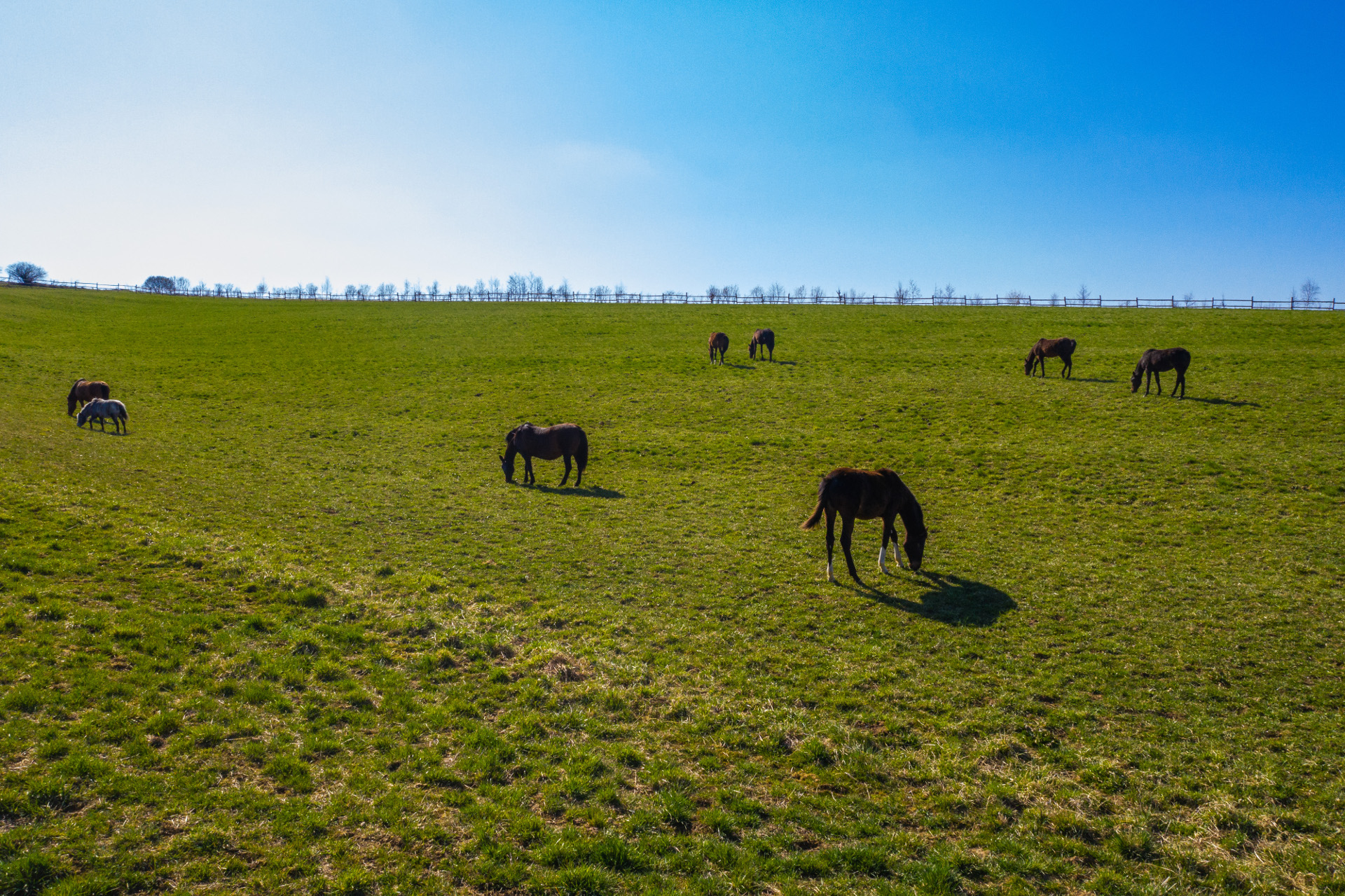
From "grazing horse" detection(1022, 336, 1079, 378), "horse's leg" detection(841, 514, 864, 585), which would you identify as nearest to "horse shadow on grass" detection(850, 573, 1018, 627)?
"horse's leg" detection(841, 514, 864, 585)

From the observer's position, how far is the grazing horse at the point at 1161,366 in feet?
91.8

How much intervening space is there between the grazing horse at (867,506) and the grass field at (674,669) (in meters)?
0.69

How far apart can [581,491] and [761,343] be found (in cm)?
2324

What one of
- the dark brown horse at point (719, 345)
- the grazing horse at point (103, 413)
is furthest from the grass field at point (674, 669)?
the dark brown horse at point (719, 345)

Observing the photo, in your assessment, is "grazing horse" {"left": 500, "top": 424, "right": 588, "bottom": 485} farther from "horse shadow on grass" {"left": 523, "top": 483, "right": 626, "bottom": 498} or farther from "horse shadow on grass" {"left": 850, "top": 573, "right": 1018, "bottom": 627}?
"horse shadow on grass" {"left": 850, "top": 573, "right": 1018, "bottom": 627}

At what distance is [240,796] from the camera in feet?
19.9

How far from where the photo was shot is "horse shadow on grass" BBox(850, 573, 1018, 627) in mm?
10820

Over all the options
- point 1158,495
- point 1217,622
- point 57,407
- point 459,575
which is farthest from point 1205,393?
point 57,407

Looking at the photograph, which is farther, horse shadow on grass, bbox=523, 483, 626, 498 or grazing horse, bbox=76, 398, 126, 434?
grazing horse, bbox=76, 398, 126, 434

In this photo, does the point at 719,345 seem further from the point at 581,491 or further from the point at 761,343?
the point at 581,491

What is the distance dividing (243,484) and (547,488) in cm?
856

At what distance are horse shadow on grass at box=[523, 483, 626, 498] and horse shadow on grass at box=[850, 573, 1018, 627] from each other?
30.1ft

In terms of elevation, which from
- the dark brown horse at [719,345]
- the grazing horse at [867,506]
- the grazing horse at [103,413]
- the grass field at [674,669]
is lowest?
the grass field at [674,669]

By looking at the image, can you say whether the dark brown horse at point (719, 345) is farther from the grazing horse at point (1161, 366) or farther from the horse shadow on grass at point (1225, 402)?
the horse shadow on grass at point (1225, 402)
